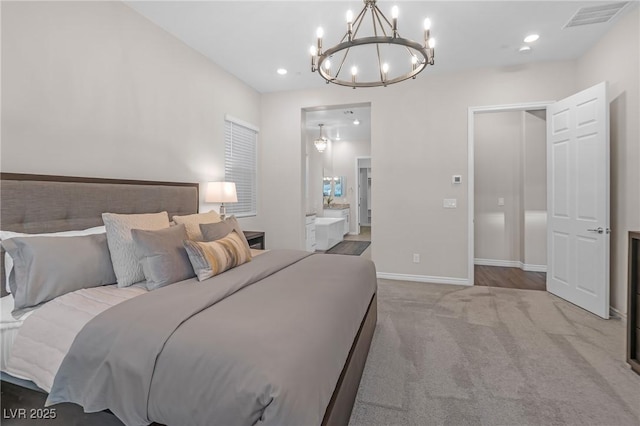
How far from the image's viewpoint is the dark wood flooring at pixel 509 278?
4258mm

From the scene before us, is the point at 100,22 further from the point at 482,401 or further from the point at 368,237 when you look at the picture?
the point at 368,237

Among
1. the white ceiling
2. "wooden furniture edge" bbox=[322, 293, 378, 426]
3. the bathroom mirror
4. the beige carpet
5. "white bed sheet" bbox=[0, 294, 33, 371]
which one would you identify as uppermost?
the white ceiling

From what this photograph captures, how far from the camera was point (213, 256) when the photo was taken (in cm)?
208

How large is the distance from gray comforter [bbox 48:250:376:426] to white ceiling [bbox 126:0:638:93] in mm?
2631

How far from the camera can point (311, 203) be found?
27.9 feet

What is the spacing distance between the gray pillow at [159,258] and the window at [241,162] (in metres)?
2.37

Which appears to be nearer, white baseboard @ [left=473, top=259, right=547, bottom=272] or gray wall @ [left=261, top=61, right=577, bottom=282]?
gray wall @ [left=261, top=61, right=577, bottom=282]

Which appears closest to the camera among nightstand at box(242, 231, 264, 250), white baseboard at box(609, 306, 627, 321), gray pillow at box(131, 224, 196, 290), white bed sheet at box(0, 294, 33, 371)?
white bed sheet at box(0, 294, 33, 371)

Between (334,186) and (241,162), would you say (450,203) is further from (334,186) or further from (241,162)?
(334,186)

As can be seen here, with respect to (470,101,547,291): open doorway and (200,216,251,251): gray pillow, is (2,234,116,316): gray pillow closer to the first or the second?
(200,216,251,251): gray pillow

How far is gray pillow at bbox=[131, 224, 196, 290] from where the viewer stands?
6.23 ft

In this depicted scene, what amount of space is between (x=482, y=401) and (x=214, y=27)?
3918mm

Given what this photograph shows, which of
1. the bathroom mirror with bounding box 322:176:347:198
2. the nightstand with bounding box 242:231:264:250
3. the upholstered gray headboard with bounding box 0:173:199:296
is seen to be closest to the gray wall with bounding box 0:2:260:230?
the upholstered gray headboard with bounding box 0:173:199:296

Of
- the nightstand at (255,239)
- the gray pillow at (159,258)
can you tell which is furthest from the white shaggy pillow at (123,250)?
the nightstand at (255,239)
